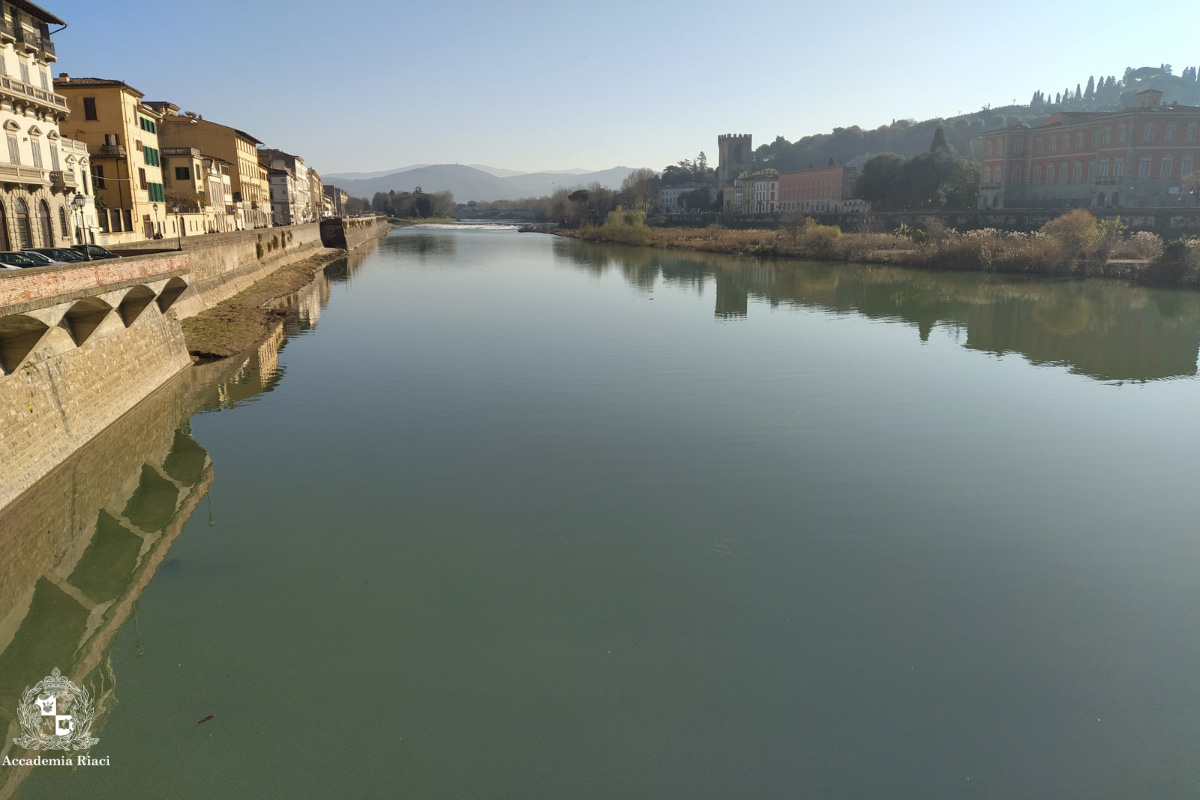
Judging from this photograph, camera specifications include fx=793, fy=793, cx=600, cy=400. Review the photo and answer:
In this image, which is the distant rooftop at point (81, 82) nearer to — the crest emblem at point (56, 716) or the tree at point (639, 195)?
the crest emblem at point (56, 716)

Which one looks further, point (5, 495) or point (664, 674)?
point (5, 495)

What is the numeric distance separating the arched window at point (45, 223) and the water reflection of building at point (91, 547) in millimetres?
11971

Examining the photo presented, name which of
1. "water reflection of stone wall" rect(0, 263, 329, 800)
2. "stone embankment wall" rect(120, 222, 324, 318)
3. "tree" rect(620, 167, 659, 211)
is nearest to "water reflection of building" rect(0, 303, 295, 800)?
"water reflection of stone wall" rect(0, 263, 329, 800)

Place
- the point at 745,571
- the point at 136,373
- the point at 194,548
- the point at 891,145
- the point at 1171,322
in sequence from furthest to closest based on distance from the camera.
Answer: the point at 891,145 < the point at 1171,322 < the point at 136,373 < the point at 194,548 < the point at 745,571

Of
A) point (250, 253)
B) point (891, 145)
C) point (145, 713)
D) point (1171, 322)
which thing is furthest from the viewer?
point (891, 145)

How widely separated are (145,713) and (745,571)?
5.19 meters

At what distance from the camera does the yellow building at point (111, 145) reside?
28.0 meters

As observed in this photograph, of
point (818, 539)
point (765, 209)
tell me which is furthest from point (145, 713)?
point (765, 209)

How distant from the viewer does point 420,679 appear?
6129mm

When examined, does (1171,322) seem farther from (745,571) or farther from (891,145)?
(891,145)

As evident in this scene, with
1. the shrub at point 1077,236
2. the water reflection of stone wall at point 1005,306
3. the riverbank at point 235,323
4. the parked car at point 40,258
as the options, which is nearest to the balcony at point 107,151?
the riverbank at point 235,323

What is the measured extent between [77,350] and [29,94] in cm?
1381

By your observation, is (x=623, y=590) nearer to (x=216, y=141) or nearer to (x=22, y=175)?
(x=22, y=175)

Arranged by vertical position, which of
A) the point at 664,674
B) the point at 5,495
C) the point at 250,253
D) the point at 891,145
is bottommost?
the point at 664,674
